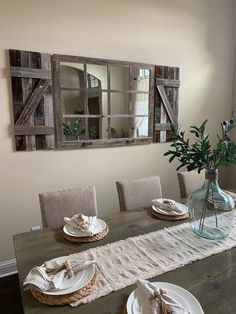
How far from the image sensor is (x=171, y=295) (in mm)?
932

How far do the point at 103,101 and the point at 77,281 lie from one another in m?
1.82

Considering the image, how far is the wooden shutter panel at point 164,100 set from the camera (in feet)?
9.20

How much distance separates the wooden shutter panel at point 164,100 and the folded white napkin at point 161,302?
2.13 meters

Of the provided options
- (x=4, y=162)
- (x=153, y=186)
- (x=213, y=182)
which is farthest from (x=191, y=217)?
(x=4, y=162)

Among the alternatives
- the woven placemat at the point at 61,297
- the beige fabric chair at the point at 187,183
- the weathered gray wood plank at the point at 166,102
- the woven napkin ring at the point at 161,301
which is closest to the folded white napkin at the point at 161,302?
the woven napkin ring at the point at 161,301

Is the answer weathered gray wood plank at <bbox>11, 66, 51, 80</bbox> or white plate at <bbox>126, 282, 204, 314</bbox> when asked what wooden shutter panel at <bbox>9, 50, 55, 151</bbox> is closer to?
weathered gray wood plank at <bbox>11, 66, 51, 80</bbox>

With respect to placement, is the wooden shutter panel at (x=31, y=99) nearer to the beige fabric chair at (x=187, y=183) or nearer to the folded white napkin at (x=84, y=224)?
the folded white napkin at (x=84, y=224)

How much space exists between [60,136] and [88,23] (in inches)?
43.3

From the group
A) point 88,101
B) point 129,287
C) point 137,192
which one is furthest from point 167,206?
point 88,101

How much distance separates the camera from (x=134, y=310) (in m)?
0.87

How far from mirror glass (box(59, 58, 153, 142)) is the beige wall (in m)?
0.14

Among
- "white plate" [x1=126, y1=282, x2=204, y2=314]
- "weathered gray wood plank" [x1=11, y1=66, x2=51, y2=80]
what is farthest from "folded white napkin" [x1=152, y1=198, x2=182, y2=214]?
"weathered gray wood plank" [x1=11, y1=66, x2=51, y2=80]

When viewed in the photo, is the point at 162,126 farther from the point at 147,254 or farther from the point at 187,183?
the point at 147,254

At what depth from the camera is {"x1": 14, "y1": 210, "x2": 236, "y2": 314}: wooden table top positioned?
2.97ft
